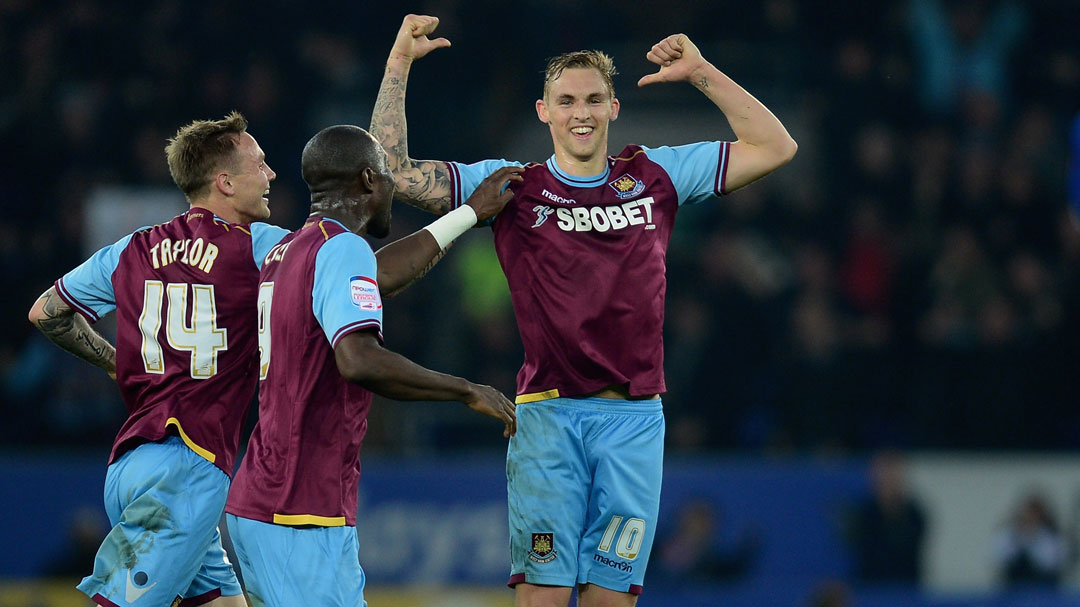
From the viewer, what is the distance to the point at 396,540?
10867mm

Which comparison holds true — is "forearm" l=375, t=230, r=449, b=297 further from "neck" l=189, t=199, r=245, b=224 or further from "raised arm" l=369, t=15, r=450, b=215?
"neck" l=189, t=199, r=245, b=224

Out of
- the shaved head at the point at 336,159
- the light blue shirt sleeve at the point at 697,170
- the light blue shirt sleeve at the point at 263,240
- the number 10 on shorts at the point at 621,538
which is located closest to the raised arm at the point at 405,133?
the light blue shirt sleeve at the point at 263,240

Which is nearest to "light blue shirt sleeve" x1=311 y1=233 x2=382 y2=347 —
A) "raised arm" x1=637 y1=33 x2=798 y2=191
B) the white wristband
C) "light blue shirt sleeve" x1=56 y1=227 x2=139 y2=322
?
the white wristband

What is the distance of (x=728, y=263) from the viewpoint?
474 inches

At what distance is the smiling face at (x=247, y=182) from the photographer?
17.9 ft

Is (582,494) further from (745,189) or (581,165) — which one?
(745,189)

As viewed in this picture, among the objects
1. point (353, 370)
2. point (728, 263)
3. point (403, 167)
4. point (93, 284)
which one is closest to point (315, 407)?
point (353, 370)

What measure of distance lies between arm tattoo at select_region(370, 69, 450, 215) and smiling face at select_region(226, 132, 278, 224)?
509mm

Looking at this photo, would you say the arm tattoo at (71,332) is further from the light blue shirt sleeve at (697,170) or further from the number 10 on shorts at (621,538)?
the light blue shirt sleeve at (697,170)

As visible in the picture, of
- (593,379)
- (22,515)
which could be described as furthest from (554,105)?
(22,515)

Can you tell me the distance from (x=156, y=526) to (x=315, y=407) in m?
1.09

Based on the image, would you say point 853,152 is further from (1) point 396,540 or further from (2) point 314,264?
(2) point 314,264

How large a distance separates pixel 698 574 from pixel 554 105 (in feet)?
20.1

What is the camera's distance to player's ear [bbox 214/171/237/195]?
5430mm
